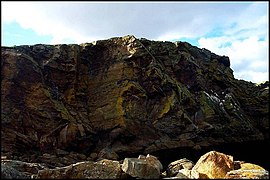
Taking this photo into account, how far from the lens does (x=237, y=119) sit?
8288 centimetres

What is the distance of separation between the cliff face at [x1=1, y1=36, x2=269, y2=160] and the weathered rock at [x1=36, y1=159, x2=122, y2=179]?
39499 mm

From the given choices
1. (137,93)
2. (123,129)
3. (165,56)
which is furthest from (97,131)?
(165,56)

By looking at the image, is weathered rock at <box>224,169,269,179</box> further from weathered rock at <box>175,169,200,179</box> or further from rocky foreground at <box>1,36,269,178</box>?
rocky foreground at <box>1,36,269,178</box>

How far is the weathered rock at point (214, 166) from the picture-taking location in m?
15.3

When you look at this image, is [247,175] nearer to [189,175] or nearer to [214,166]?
[214,166]

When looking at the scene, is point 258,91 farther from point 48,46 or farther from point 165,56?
point 48,46

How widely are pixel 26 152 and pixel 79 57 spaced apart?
27989 millimetres

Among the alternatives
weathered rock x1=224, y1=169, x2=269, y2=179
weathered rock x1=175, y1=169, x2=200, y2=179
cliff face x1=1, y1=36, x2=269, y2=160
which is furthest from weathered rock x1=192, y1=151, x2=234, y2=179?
cliff face x1=1, y1=36, x2=269, y2=160

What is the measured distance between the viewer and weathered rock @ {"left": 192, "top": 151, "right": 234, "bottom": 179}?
50.1 ft

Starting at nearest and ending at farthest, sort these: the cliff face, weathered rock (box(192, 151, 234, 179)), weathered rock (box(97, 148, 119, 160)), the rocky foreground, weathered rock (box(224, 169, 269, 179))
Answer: weathered rock (box(224, 169, 269, 179)) → weathered rock (box(192, 151, 234, 179)) → weathered rock (box(97, 148, 119, 160)) → the rocky foreground → the cliff face

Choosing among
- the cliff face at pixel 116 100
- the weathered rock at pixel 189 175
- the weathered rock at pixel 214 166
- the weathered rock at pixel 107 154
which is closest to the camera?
the weathered rock at pixel 189 175

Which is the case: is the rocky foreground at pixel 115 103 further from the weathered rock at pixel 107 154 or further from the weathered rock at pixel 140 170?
the weathered rock at pixel 140 170

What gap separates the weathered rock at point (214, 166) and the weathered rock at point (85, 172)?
12.3 feet

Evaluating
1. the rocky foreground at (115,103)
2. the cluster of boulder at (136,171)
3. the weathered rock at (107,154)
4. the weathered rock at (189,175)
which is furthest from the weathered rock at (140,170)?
the weathered rock at (107,154)
